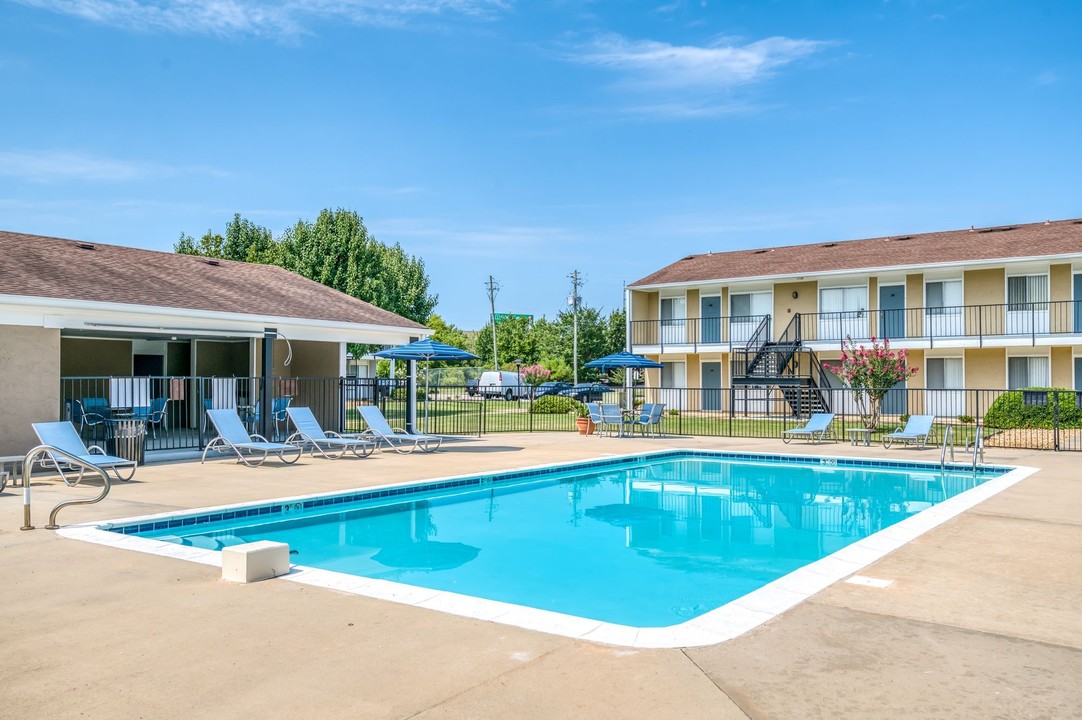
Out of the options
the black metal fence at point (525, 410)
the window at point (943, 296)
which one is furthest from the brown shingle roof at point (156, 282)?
the window at point (943, 296)

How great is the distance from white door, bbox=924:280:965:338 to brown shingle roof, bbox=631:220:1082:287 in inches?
46.9

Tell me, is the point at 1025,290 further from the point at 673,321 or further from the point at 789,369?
the point at 673,321

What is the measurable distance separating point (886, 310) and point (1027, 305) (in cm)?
436

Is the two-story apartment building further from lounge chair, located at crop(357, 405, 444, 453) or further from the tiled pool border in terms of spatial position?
Answer: the tiled pool border


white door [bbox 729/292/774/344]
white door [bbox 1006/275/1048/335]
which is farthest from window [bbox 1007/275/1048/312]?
white door [bbox 729/292/774/344]

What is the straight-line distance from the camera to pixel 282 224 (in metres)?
42.6

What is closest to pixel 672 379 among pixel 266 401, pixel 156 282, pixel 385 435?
pixel 385 435

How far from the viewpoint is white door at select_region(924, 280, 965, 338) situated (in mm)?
27938

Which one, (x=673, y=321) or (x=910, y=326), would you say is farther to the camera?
(x=673, y=321)

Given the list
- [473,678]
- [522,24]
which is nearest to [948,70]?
[522,24]

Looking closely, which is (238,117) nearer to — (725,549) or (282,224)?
(725,549)

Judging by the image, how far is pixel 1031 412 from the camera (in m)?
22.2

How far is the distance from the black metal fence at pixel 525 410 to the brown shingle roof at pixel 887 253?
181 inches

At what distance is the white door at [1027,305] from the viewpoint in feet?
87.0
